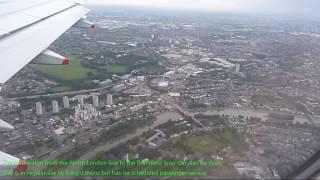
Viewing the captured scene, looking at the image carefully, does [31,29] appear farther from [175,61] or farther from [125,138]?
[175,61]

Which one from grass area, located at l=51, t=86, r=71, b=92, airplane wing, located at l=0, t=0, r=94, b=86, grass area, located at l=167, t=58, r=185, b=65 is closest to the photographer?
airplane wing, located at l=0, t=0, r=94, b=86

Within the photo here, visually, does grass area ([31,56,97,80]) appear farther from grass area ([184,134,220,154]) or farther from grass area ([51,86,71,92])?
grass area ([184,134,220,154])

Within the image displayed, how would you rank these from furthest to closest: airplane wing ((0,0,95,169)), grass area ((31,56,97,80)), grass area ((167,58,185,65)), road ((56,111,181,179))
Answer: grass area ((167,58,185,65)), grass area ((31,56,97,80)), road ((56,111,181,179)), airplane wing ((0,0,95,169))

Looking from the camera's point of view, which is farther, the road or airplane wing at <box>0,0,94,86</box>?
the road

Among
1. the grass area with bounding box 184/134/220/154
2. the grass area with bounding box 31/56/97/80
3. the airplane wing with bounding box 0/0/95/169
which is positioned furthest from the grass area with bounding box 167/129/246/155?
the grass area with bounding box 31/56/97/80

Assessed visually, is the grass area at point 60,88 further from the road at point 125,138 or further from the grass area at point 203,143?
the grass area at point 203,143

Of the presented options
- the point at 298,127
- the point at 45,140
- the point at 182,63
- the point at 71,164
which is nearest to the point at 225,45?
the point at 182,63

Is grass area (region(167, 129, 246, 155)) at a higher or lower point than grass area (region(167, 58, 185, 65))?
higher
